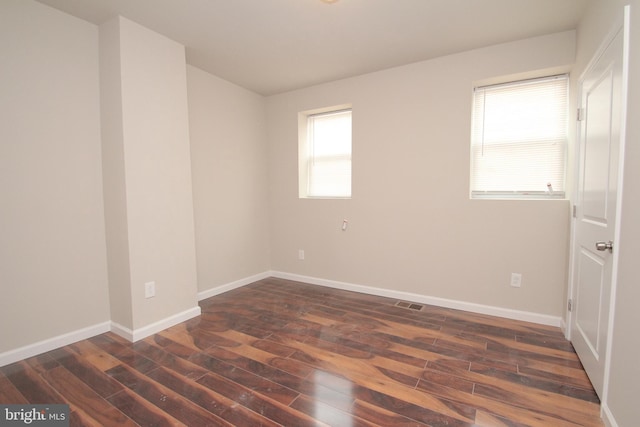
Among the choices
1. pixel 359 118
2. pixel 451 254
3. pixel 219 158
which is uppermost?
pixel 359 118

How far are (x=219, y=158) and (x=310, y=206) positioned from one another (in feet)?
4.27

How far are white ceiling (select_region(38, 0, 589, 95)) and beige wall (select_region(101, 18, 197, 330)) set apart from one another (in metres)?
0.26

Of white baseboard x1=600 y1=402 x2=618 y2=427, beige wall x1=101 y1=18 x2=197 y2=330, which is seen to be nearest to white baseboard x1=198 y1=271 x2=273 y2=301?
beige wall x1=101 y1=18 x2=197 y2=330

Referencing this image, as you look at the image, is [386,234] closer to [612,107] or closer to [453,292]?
[453,292]

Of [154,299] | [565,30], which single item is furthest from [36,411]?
[565,30]

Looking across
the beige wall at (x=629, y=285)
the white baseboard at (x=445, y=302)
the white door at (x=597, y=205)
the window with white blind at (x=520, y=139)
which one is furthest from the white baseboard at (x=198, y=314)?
the window with white blind at (x=520, y=139)

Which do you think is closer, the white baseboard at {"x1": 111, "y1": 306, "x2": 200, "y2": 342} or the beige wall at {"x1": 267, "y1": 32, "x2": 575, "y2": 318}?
the white baseboard at {"x1": 111, "y1": 306, "x2": 200, "y2": 342}

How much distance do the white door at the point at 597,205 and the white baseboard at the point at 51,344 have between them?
11.8 ft

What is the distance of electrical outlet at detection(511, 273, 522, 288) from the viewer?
2.79 m

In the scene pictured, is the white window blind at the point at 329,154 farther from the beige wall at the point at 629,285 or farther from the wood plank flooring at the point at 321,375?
the beige wall at the point at 629,285

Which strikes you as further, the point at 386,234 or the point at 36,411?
the point at 386,234

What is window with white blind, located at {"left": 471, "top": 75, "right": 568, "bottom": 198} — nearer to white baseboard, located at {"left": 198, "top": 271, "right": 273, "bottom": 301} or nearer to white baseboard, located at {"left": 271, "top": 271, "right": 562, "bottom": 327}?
white baseboard, located at {"left": 271, "top": 271, "right": 562, "bottom": 327}

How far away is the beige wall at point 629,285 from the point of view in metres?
1.30

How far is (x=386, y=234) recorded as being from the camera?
11.3 ft
